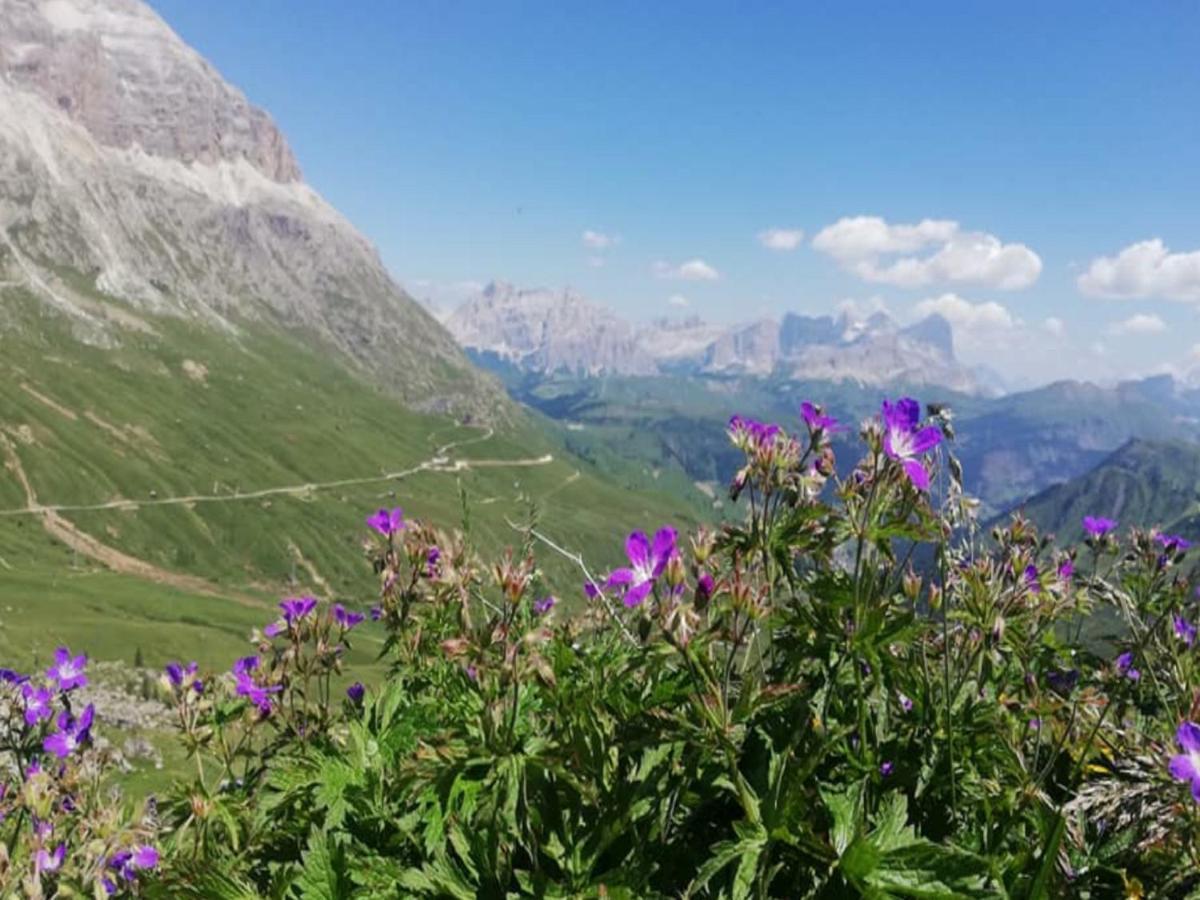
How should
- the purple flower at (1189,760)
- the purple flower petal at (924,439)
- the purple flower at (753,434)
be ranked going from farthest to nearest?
the purple flower at (753,434)
the purple flower petal at (924,439)
the purple flower at (1189,760)

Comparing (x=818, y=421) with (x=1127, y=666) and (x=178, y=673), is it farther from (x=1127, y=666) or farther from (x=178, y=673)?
(x=178, y=673)

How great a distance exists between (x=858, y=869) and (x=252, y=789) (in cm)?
382

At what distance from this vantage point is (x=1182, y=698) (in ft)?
11.2

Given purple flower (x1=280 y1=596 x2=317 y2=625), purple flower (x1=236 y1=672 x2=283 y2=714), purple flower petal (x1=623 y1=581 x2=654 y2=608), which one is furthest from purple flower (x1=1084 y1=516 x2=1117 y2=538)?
purple flower (x1=236 y1=672 x2=283 y2=714)

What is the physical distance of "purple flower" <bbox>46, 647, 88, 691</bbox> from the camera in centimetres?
579

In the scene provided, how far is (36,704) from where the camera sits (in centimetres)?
540

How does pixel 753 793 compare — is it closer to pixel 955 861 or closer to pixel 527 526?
pixel 955 861

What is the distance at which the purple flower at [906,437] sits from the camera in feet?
12.6

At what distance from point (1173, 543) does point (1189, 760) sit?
3.80m

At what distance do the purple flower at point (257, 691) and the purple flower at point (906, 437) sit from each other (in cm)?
403

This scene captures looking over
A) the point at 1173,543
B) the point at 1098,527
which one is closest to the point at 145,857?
the point at 1098,527

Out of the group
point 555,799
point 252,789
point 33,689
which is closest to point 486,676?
point 555,799

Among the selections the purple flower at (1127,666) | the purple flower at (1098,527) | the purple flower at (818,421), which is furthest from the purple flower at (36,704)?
the purple flower at (1098,527)

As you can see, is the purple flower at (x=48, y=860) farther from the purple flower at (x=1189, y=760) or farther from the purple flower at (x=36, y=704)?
the purple flower at (x=1189, y=760)
